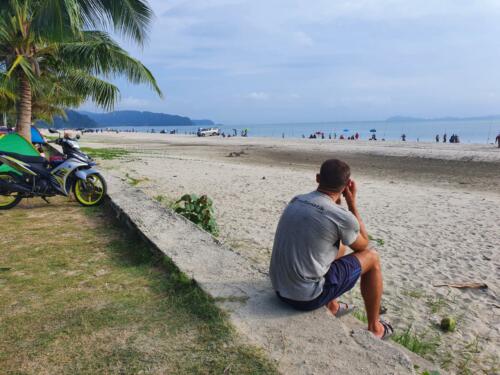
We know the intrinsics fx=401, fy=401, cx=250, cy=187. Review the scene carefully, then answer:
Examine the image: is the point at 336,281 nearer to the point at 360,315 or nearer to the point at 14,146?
the point at 360,315

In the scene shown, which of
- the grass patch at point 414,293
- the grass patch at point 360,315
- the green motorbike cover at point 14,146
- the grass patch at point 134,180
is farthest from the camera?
the grass patch at point 134,180

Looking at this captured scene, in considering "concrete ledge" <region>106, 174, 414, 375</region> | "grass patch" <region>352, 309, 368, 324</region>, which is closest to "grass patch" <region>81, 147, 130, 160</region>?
"concrete ledge" <region>106, 174, 414, 375</region>

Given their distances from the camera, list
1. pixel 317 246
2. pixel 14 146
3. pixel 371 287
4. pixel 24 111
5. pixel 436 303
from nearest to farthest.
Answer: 1. pixel 317 246
2. pixel 371 287
3. pixel 436 303
4. pixel 14 146
5. pixel 24 111

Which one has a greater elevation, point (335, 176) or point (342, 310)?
point (335, 176)

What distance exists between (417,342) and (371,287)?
2.08 ft

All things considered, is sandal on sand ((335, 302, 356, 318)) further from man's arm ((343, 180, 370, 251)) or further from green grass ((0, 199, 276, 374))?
green grass ((0, 199, 276, 374))

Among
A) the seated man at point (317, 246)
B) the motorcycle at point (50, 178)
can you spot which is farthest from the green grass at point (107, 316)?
the motorcycle at point (50, 178)

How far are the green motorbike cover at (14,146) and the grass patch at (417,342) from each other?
209 inches

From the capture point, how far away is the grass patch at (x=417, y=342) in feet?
9.93

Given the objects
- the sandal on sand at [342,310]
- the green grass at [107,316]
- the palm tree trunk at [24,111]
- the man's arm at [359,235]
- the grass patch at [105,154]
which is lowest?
the sandal on sand at [342,310]

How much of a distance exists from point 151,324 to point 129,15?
29.5 feet

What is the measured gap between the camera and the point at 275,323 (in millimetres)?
2510

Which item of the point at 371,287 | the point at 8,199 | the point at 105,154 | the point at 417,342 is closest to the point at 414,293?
the point at 417,342

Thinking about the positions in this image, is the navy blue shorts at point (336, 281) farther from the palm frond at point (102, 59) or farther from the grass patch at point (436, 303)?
the palm frond at point (102, 59)
